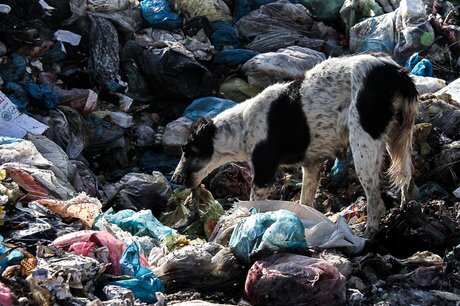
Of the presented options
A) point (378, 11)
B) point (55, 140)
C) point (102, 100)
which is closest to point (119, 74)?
point (102, 100)

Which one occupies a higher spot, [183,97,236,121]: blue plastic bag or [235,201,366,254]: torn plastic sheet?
[235,201,366,254]: torn plastic sheet

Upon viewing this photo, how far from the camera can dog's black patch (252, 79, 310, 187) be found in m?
6.25

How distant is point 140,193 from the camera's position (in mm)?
7176

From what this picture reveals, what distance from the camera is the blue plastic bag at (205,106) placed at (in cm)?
843

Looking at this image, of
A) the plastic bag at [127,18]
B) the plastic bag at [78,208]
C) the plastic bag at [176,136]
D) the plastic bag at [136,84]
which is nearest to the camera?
the plastic bag at [78,208]

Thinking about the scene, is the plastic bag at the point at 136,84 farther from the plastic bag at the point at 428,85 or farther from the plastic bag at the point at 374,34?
the plastic bag at the point at 428,85

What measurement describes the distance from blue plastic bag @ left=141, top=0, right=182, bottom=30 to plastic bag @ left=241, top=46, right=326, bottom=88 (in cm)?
131

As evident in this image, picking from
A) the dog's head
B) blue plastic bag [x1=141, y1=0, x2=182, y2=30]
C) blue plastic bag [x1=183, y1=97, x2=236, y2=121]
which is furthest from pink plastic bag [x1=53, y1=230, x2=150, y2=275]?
blue plastic bag [x1=141, y1=0, x2=182, y2=30]

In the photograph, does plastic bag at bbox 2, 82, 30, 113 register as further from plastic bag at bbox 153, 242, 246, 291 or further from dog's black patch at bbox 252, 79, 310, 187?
plastic bag at bbox 153, 242, 246, 291

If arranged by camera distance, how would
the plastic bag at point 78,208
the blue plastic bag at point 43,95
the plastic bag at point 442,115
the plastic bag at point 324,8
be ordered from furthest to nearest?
the plastic bag at point 324,8, the blue plastic bag at point 43,95, the plastic bag at point 442,115, the plastic bag at point 78,208

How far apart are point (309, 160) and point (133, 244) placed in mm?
2007

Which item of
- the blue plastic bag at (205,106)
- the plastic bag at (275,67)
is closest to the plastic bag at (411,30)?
the plastic bag at (275,67)

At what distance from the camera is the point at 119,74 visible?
29.6 ft

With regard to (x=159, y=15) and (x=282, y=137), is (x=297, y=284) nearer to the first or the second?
(x=282, y=137)
